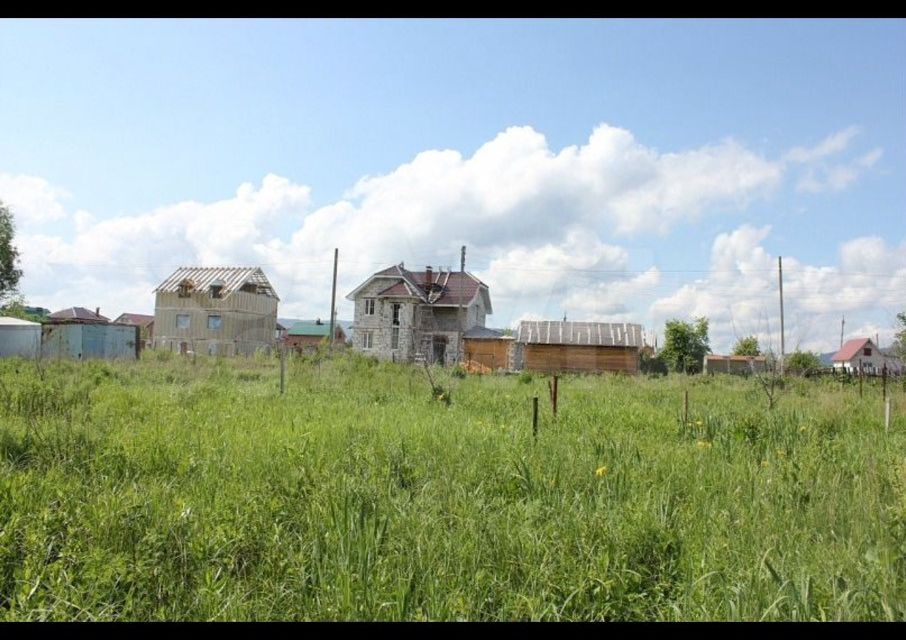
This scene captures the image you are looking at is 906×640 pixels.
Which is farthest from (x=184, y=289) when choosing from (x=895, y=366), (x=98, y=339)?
(x=895, y=366)

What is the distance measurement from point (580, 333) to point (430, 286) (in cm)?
1090

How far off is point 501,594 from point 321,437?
358 centimetres

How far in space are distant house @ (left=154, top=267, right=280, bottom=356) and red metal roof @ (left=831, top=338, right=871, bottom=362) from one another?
62.5 meters

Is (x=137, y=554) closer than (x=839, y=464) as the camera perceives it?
Yes

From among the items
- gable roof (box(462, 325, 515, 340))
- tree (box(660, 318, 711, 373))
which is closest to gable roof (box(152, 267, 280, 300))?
gable roof (box(462, 325, 515, 340))

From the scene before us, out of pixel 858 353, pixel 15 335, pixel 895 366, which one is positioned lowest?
pixel 895 366

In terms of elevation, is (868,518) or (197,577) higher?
(868,518)

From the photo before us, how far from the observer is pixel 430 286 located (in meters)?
39.1

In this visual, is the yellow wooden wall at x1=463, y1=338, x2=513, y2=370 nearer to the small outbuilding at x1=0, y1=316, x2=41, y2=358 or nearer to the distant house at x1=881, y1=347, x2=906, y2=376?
the distant house at x1=881, y1=347, x2=906, y2=376

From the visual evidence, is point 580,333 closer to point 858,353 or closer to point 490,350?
point 490,350

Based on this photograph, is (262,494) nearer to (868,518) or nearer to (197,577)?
(197,577)
